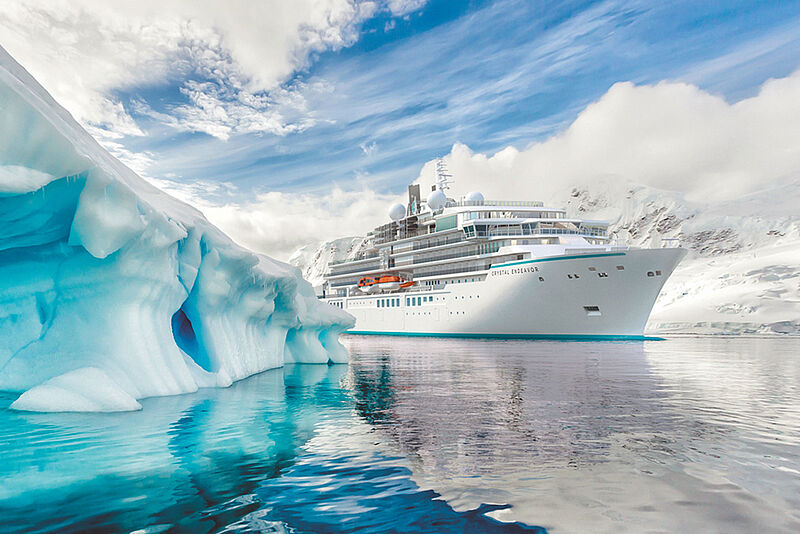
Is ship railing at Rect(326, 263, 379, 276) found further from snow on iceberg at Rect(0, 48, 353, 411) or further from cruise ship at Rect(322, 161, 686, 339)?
snow on iceberg at Rect(0, 48, 353, 411)

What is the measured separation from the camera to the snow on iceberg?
20.8ft

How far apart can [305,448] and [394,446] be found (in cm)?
104

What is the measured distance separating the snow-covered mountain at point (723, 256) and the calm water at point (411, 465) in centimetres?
2782

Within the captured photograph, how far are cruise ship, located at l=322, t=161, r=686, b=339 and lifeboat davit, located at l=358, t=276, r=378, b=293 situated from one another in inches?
4.1

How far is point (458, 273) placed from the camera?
3875 cm

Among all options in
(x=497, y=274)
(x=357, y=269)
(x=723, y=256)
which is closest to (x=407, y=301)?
(x=497, y=274)

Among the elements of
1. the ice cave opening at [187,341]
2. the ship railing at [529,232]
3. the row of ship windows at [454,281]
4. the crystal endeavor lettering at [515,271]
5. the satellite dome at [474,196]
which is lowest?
the ice cave opening at [187,341]

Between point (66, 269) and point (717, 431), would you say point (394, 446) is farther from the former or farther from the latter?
point (66, 269)

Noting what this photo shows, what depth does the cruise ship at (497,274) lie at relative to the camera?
3017 cm

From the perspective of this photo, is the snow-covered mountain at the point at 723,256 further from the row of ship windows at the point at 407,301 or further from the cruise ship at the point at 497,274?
the row of ship windows at the point at 407,301

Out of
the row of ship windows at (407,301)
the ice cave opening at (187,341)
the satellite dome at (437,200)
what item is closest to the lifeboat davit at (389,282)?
the row of ship windows at (407,301)

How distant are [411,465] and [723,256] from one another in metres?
143

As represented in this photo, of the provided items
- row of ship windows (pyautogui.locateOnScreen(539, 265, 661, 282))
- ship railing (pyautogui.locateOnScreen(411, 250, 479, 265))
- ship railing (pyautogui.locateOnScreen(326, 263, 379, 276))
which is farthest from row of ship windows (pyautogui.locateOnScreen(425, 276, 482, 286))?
ship railing (pyautogui.locateOnScreen(326, 263, 379, 276))

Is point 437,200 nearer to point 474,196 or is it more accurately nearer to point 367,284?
point 474,196
